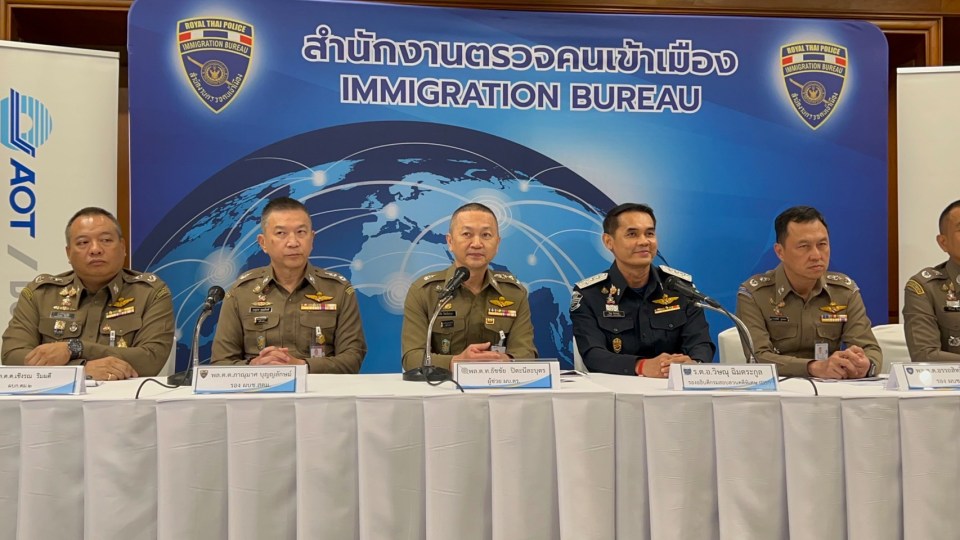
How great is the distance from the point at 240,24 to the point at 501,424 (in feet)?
9.32

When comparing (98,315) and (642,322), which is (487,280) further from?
(98,315)

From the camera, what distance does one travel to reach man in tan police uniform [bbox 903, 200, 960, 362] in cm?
325

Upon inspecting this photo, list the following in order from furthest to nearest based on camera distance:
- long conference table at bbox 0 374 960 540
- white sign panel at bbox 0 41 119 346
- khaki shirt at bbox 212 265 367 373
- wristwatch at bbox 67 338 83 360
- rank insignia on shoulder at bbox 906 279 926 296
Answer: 1. white sign panel at bbox 0 41 119 346
2. rank insignia on shoulder at bbox 906 279 926 296
3. khaki shirt at bbox 212 265 367 373
4. wristwatch at bbox 67 338 83 360
5. long conference table at bbox 0 374 960 540

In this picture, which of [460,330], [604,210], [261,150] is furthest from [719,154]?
[261,150]

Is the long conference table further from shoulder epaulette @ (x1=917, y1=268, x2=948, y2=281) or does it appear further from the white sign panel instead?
the white sign panel

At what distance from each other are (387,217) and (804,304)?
2.04m

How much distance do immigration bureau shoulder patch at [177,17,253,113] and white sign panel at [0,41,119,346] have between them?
0.44 m

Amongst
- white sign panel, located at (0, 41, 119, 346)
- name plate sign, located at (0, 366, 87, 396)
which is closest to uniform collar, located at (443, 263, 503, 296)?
name plate sign, located at (0, 366, 87, 396)

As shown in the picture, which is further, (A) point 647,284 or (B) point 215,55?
(B) point 215,55

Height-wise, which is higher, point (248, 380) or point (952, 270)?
point (952, 270)

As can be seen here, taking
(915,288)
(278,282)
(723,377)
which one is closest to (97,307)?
(278,282)

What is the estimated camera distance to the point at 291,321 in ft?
10.6

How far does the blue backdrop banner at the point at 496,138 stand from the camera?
4047mm

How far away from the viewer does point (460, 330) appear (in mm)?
3213
